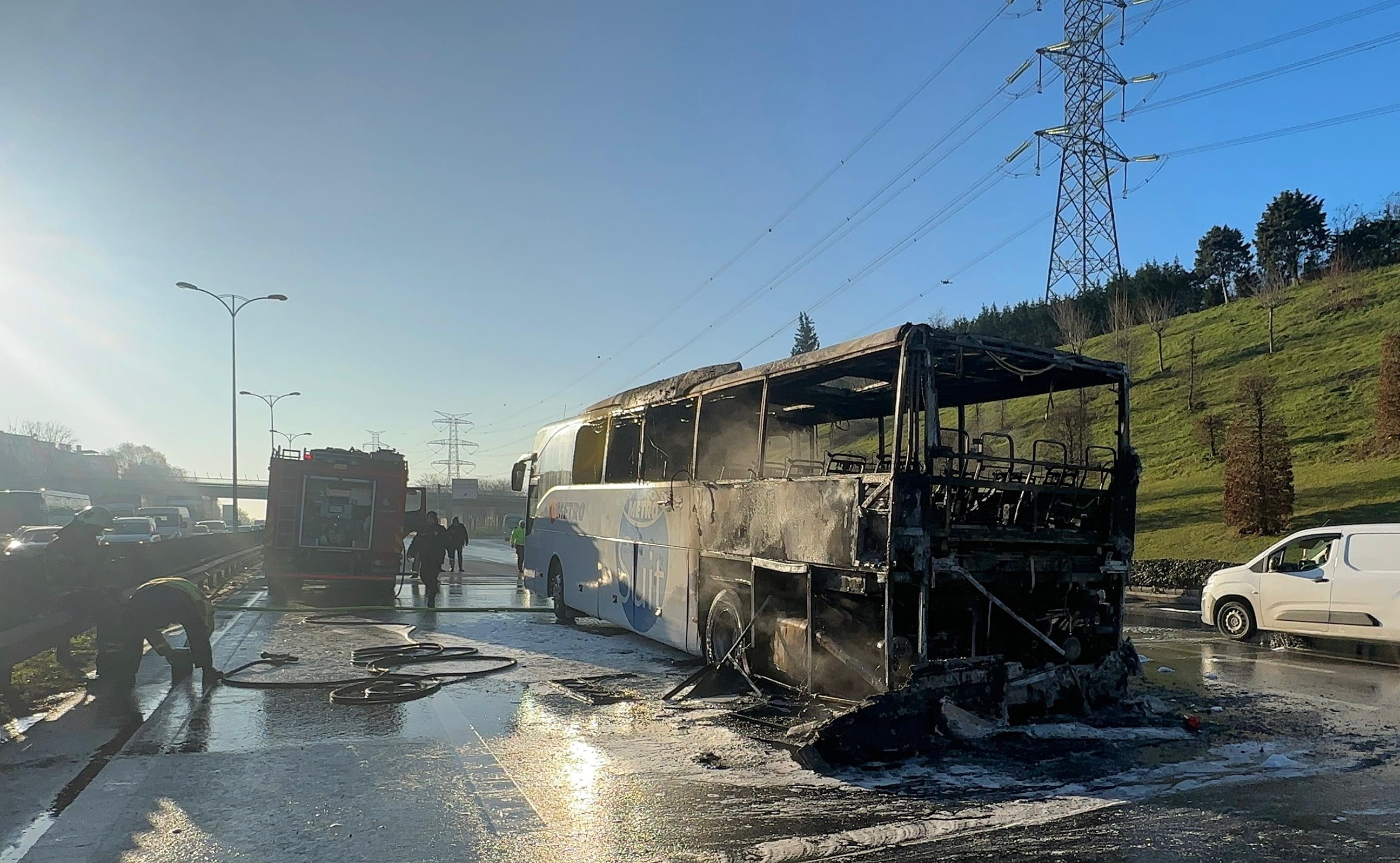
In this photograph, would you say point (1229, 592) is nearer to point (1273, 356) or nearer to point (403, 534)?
point (403, 534)

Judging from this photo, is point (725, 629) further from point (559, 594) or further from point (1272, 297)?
point (1272, 297)

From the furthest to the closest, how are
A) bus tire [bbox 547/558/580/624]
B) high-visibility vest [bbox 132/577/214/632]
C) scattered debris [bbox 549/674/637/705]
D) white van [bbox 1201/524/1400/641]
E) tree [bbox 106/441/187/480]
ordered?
1. tree [bbox 106/441/187/480]
2. bus tire [bbox 547/558/580/624]
3. white van [bbox 1201/524/1400/641]
4. high-visibility vest [bbox 132/577/214/632]
5. scattered debris [bbox 549/674/637/705]

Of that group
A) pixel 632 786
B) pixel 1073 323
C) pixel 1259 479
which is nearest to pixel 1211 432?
pixel 1073 323

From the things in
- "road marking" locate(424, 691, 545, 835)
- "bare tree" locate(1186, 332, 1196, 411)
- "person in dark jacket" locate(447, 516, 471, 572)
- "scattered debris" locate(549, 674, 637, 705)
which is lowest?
"scattered debris" locate(549, 674, 637, 705)

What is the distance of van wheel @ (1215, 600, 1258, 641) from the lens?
43.8 feet

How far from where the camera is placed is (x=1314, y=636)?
12461 millimetres

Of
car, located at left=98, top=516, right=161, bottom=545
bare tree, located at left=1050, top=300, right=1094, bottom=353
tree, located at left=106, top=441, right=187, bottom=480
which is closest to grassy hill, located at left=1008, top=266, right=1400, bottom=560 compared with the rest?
bare tree, located at left=1050, top=300, right=1094, bottom=353

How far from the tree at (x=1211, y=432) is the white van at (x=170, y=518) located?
43.8 m

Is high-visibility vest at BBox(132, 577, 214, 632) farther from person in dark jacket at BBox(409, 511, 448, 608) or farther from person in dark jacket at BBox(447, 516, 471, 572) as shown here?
person in dark jacket at BBox(447, 516, 471, 572)

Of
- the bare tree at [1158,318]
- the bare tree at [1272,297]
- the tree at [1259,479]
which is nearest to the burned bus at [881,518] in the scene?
the tree at [1259,479]

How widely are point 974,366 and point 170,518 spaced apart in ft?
154

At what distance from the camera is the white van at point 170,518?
42656mm

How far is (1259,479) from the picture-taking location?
76.2 ft

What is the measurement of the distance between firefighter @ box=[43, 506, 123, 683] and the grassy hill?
495 inches
